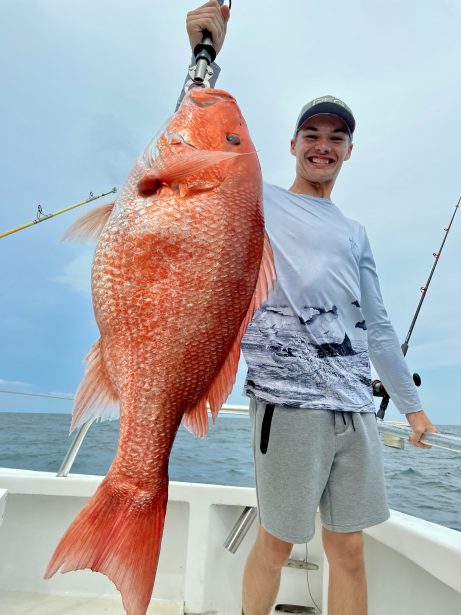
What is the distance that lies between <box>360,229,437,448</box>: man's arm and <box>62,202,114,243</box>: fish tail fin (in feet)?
4.50

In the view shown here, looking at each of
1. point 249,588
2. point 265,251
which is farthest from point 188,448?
point 265,251

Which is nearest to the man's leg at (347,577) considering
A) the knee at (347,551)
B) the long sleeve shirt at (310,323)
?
the knee at (347,551)

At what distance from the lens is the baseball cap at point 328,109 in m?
2.13

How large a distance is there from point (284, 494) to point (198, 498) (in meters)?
1.09

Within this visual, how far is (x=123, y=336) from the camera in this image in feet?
3.51

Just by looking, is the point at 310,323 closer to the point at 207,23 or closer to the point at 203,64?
the point at 203,64

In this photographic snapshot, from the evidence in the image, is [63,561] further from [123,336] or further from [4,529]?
[4,529]

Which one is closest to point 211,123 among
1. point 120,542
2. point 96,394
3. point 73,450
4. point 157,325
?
point 157,325

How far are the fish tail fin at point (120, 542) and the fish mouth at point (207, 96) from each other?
1066 mm

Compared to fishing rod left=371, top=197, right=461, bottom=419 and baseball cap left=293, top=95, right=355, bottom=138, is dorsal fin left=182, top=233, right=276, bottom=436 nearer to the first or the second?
baseball cap left=293, top=95, right=355, bottom=138

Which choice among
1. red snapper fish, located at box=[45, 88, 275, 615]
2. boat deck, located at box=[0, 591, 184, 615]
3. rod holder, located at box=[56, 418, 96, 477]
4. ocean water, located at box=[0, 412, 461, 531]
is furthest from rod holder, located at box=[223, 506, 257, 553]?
ocean water, located at box=[0, 412, 461, 531]

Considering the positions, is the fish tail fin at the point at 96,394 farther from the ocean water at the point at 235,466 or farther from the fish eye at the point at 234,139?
the ocean water at the point at 235,466

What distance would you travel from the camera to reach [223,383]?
117 centimetres

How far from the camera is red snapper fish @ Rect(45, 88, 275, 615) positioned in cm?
105
